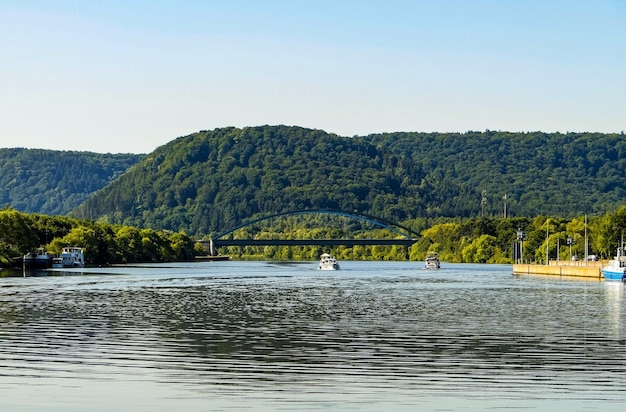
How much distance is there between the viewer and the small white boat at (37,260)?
139m

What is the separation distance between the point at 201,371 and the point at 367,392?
527 cm

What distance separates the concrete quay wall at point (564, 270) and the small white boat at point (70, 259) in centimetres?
5802

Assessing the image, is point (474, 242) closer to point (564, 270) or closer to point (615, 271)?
point (564, 270)

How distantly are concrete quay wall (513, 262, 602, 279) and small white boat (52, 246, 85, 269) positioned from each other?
190ft

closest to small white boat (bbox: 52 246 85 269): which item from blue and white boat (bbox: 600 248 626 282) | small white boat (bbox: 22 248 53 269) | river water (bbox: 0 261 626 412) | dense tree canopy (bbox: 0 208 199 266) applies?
small white boat (bbox: 22 248 53 269)

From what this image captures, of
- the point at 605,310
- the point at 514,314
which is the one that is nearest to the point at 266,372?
the point at 514,314

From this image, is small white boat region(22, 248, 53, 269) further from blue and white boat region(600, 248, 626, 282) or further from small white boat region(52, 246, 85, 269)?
blue and white boat region(600, 248, 626, 282)

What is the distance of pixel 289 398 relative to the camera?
23.4 meters

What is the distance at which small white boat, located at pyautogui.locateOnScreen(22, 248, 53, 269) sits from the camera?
5463 inches

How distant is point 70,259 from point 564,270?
65.3 m

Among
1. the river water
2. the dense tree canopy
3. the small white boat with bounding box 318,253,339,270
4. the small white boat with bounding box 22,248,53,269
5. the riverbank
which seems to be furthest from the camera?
the small white boat with bounding box 318,253,339,270

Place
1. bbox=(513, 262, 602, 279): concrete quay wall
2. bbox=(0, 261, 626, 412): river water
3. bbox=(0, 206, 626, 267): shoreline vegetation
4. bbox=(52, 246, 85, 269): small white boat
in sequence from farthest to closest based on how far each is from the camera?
bbox=(52, 246, 85, 269): small white boat < bbox=(0, 206, 626, 267): shoreline vegetation < bbox=(513, 262, 602, 279): concrete quay wall < bbox=(0, 261, 626, 412): river water

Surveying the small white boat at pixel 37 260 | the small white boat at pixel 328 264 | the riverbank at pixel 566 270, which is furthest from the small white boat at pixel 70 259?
the riverbank at pixel 566 270

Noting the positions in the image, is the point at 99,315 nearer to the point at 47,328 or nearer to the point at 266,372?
the point at 47,328
